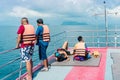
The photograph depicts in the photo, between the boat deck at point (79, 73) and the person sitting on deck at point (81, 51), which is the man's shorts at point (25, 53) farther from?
the person sitting on deck at point (81, 51)

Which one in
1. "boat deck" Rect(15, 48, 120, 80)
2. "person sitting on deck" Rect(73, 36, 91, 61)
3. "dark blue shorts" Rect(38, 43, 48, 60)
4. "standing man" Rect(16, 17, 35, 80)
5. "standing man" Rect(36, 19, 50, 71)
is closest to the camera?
"standing man" Rect(16, 17, 35, 80)

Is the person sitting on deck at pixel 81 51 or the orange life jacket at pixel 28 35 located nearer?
the orange life jacket at pixel 28 35

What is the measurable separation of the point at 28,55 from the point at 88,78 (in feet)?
6.01

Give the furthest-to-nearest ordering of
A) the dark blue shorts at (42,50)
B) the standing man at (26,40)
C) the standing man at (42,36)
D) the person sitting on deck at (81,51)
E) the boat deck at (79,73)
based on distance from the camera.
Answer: the person sitting on deck at (81,51) → the dark blue shorts at (42,50) → the standing man at (42,36) → the boat deck at (79,73) → the standing man at (26,40)

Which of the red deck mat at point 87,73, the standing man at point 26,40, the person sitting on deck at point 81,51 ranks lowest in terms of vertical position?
the red deck mat at point 87,73

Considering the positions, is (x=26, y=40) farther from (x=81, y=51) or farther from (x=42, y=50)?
(x=81, y=51)

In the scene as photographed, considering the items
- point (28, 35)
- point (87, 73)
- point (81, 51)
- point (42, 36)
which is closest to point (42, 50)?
point (42, 36)

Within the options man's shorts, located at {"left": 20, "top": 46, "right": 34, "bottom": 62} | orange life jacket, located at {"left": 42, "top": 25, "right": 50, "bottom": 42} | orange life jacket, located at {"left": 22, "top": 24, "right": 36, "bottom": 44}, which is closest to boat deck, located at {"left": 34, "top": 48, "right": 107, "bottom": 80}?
man's shorts, located at {"left": 20, "top": 46, "right": 34, "bottom": 62}

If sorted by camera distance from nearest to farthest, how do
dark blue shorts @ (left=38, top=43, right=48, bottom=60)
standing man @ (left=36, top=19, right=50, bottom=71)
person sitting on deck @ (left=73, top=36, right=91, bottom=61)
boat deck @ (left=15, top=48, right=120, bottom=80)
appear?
boat deck @ (left=15, top=48, right=120, bottom=80)
standing man @ (left=36, top=19, right=50, bottom=71)
dark blue shorts @ (left=38, top=43, right=48, bottom=60)
person sitting on deck @ (left=73, top=36, right=91, bottom=61)

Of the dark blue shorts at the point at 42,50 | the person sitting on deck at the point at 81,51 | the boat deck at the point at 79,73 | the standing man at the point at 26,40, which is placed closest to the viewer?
the standing man at the point at 26,40

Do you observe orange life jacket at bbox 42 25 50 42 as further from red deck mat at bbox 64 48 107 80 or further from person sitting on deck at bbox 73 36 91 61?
person sitting on deck at bbox 73 36 91 61

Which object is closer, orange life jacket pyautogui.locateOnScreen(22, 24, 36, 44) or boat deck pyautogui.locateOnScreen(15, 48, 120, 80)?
orange life jacket pyautogui.locateOnScreen(22, 24, 36, 44)

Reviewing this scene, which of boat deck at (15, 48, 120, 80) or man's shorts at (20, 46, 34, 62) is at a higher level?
man's shorts at (20, 46, 34, 62)

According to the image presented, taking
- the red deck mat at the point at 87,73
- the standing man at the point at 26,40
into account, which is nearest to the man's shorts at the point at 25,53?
the standing man at the point at 26,40
